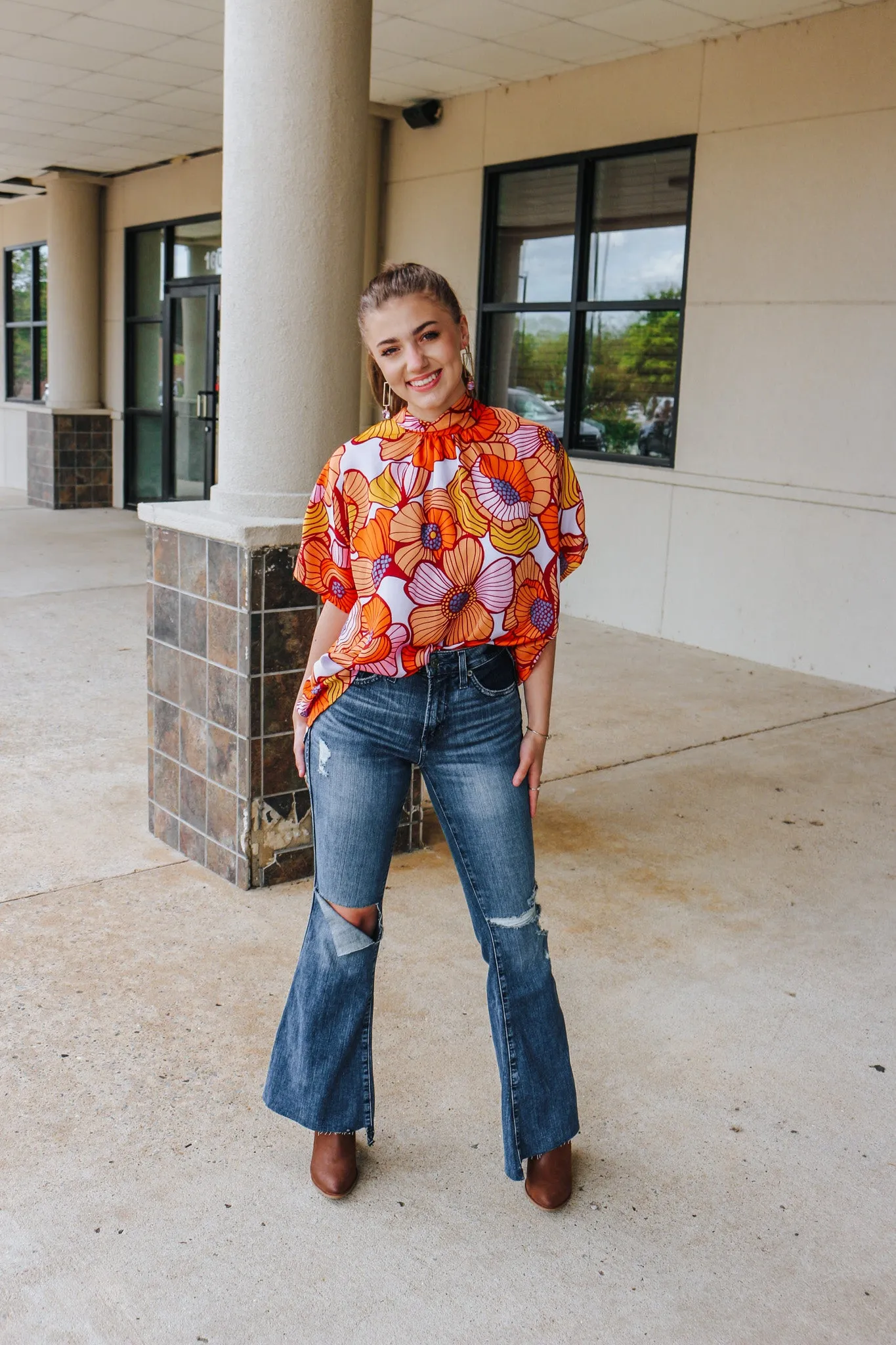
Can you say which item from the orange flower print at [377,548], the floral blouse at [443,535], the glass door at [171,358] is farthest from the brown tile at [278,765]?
the glass door at [171,358]

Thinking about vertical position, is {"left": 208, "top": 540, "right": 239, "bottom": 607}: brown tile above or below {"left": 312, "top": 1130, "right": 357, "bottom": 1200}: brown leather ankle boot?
above

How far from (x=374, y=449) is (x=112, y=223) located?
11.4 meters

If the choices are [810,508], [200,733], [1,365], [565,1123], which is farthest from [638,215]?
[1,365]

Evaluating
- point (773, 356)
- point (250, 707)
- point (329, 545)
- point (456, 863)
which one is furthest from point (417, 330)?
point (773, 356)

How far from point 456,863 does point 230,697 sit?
Result: 1.46 m

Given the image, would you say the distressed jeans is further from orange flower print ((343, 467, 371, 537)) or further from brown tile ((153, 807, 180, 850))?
brown tile ((153, 807, 180, 850))

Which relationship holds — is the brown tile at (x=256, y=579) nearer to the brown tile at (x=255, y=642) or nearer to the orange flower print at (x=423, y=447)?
the brown tile at (x=255, y=642)

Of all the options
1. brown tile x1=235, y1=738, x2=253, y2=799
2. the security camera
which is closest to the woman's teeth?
brown tile x1=235, y1=738, x2=253, y2=799

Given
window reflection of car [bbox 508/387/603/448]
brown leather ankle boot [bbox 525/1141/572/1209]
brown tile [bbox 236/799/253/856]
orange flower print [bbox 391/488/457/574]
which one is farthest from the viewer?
window reflection of car [bbox 508/387/603/448]

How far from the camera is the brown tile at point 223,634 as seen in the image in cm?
323

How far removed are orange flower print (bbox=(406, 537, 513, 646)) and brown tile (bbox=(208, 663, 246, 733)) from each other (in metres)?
1.48

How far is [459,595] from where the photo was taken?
1.83 meters

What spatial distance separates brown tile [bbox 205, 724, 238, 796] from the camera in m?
3.30

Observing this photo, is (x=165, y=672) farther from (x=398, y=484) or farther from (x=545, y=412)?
(x=545, y=412)
